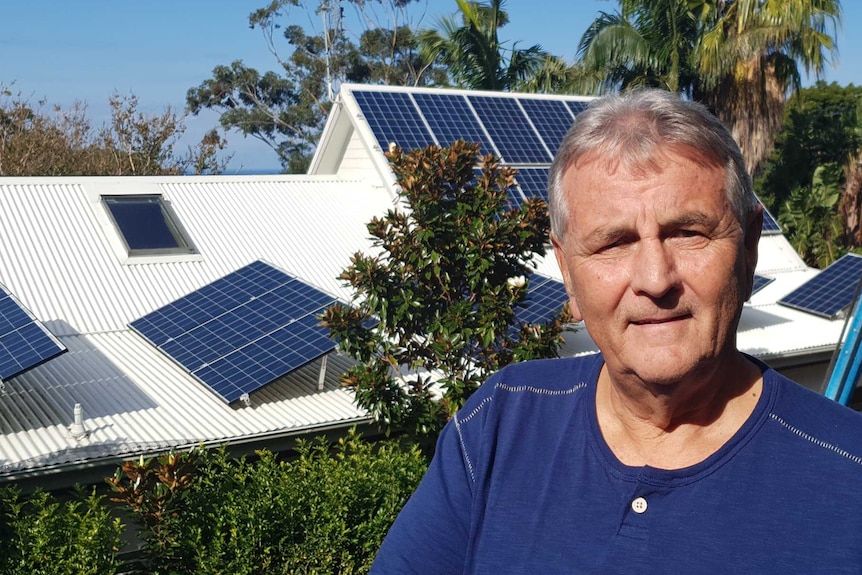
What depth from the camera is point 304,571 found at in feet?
21.2

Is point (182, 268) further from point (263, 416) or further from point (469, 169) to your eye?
point (469, 169)

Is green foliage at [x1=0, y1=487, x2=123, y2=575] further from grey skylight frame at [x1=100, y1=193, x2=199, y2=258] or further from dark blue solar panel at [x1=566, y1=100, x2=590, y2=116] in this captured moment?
dark blue solar panel at [x1=566, y1=100, x2=590, y2=116]

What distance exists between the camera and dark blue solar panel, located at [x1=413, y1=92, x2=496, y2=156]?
15.6m

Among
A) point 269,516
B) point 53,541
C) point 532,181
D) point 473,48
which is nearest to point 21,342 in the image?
point 53,541

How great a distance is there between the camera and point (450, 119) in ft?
53.3

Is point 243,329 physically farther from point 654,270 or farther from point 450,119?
point 654,270

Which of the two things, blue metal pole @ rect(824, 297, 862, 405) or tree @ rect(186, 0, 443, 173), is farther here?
tree @ rect(186, 0, 443, 173)

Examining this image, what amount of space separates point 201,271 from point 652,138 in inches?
420

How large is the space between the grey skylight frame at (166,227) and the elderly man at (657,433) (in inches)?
421

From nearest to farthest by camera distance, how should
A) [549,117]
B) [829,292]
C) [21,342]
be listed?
[21,342] < [829,292] < [549,117]

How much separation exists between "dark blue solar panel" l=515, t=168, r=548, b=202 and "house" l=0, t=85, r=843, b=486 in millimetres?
39

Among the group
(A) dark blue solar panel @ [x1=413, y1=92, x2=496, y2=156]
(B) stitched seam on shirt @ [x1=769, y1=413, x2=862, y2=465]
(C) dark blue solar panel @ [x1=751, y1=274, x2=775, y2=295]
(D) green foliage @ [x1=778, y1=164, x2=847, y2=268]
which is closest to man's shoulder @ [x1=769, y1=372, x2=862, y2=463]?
(B) stitched seam on shirt @ [x1=769, y1=413, x2=862, y2=465]

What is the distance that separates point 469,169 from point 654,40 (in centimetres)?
2117

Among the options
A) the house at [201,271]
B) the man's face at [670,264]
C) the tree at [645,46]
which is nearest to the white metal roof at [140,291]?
the house at [201,271]
